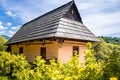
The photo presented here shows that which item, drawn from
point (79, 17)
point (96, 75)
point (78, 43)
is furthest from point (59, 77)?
point (79, 17)

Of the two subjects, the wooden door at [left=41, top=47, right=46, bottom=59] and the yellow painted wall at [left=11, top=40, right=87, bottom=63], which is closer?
the yellow painted wall at [left=11, top=40, right=87, bottom=63]

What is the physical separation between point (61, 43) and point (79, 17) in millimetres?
5418

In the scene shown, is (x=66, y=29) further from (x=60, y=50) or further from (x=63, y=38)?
(x=60, y=50)

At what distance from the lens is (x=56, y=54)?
13758 millimetres

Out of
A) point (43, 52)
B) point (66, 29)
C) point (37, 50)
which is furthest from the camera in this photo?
point (37, 50)

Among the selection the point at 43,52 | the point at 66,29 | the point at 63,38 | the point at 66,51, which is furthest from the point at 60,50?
the point at 43,52

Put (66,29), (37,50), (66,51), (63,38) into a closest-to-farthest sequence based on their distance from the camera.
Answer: (63,38) → (66,51) → (66,29) → (37,50)

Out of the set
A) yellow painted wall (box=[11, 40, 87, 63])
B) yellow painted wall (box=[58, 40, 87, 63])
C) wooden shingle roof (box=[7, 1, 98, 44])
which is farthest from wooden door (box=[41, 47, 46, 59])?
yellow painted wall (box=[58, 40, 87, 63])

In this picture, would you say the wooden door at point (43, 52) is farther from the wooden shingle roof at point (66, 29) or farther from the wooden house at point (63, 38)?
the wooden shingle roof at point (66, 29)

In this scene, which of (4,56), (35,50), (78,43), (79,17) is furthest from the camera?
(79,17)

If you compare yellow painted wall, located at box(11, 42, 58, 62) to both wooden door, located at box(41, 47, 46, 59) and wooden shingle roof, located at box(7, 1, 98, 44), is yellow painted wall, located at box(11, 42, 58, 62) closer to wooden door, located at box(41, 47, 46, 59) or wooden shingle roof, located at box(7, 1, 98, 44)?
wooden door, located at box(41, 47, 46, 59)

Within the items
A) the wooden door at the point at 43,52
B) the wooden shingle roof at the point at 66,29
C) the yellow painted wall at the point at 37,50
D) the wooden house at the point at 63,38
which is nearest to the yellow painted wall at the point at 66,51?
the wooden house at the point at 63,38

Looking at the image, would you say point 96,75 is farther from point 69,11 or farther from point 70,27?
point 69,11

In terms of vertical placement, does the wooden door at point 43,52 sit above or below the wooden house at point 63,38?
below
